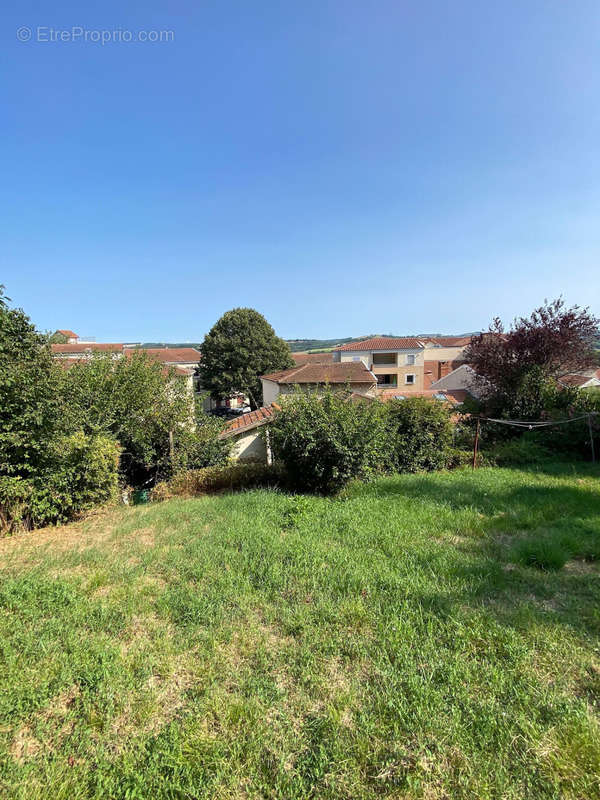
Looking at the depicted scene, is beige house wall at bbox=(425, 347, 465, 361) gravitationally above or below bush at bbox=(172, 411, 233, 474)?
above

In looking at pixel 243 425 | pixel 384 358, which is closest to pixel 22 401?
pixel 243 425

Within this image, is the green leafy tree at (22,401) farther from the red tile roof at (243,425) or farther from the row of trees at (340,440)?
the red tile roof at (243,425)

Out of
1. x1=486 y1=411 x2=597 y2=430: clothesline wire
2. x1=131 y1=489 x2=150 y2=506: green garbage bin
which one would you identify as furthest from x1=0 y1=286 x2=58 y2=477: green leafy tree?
x1=486 y1=411 x2=597 y2=430: clothesline wire

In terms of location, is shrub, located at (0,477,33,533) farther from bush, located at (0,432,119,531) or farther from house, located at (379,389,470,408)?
house, located at (379,389,470,408)

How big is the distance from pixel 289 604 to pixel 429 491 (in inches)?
166

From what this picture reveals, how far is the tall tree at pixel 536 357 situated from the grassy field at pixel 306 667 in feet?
24.5

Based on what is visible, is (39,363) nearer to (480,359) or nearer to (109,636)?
(109,636)

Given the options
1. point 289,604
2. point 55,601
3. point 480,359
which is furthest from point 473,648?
point 480,359

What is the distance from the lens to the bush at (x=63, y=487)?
18.8 feet

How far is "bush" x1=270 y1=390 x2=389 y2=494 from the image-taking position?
6.91m

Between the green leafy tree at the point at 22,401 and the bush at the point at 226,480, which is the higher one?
the green leafy tree at the point at 22,401

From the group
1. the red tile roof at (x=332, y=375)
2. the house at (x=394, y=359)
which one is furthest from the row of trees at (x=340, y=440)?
the house at (x=394, y=359)

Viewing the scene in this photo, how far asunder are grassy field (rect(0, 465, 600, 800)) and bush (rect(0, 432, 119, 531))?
1451 millimetres

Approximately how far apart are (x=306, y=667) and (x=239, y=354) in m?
27.7
